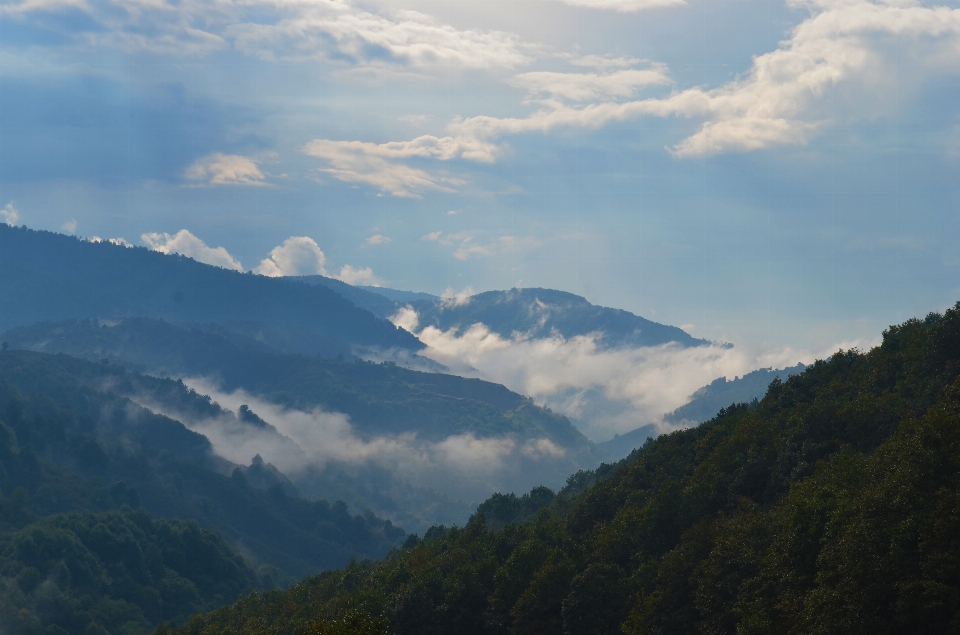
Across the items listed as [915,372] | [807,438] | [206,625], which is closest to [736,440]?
[807,438]

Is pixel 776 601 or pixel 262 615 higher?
pixel 776 601

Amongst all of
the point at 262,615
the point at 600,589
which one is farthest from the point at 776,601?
the point at 262,615

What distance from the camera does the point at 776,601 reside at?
76.9 m

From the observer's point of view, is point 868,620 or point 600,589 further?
point 600,589

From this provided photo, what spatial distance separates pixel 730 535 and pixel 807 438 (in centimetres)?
2313

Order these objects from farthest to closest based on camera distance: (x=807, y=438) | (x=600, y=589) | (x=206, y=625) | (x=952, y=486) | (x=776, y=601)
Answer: (x=206, y=625), (x=807, y=438), (x=600, y=589), (x=776, y=601), (x=952, y=486)

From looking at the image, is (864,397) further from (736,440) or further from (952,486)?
(952,486)

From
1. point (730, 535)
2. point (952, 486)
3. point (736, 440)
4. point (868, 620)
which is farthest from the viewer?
point (736, 440)

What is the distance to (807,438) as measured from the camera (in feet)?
357

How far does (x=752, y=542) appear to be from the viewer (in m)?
88.0

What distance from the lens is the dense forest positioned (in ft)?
217

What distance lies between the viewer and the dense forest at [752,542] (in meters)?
66.0

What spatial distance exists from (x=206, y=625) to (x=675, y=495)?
8801cm

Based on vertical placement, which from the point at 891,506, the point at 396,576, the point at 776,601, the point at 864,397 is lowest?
the point at 396,576
